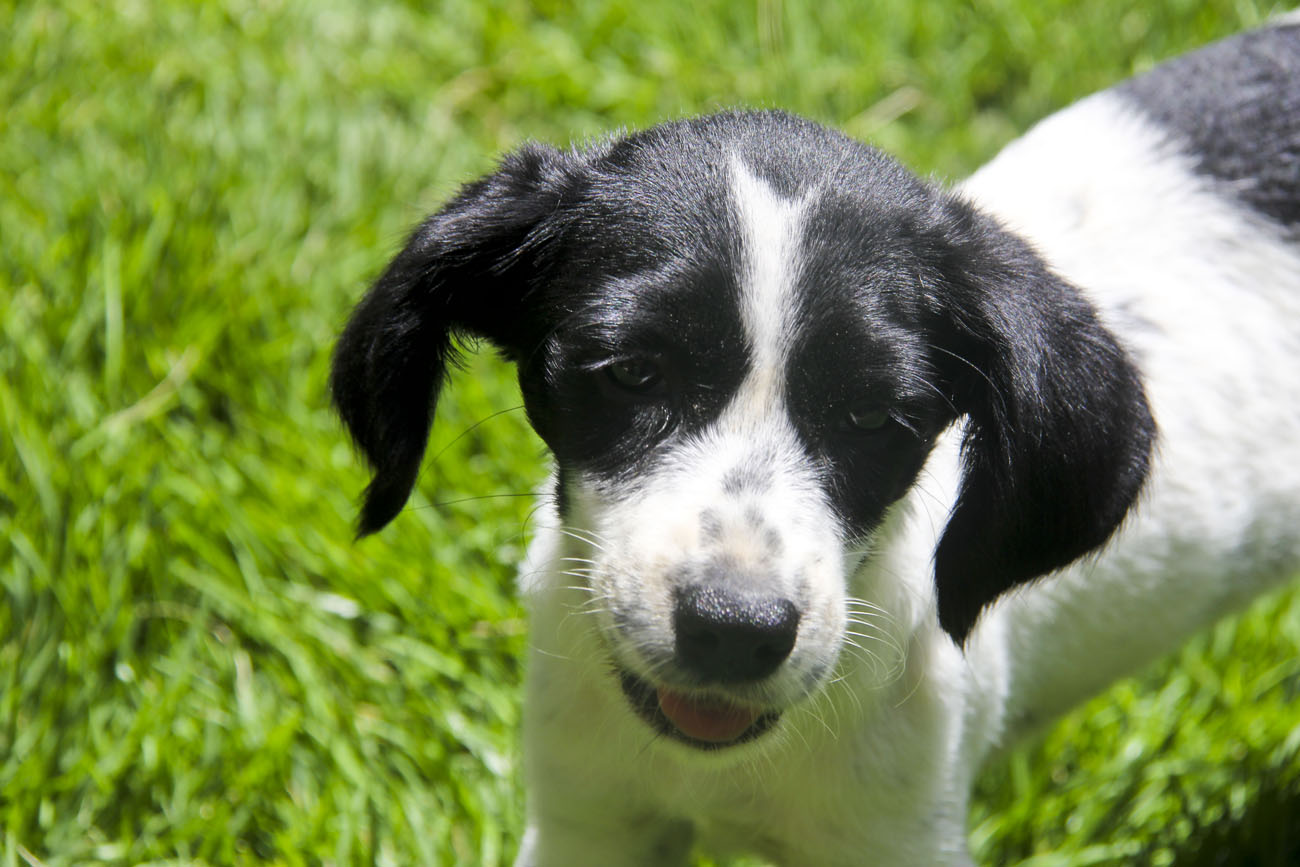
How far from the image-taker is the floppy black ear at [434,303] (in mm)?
2607

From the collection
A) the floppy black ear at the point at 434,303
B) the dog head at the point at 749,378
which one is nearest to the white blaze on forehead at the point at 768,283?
the dog head at the point at 749,378

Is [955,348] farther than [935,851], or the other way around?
[935,851]

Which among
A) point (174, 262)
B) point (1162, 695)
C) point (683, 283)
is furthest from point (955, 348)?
point (174, 262)

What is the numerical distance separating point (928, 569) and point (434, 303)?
1.06 metres

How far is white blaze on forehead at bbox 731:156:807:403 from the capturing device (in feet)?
7.49

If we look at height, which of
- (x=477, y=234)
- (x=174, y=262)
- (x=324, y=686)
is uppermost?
(x=477, y=234)

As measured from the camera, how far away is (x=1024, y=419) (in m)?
2.46

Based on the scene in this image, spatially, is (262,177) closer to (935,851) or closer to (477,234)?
(477,234)

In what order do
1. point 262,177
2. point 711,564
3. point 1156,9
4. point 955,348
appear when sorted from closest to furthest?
1. point 711,564
2. point 955,348
3. point 262,177
4. point 1156,9

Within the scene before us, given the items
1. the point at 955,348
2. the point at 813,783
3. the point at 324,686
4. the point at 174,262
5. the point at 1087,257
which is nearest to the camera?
the point at 955,348

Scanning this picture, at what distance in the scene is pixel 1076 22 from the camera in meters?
5.69

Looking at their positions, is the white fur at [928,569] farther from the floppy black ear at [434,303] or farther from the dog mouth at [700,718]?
the floppy black ear at [434,303]

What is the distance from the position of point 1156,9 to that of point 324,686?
13.5 feet

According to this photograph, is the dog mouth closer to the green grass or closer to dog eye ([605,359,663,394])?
dog eye ([605,359,663,394])
